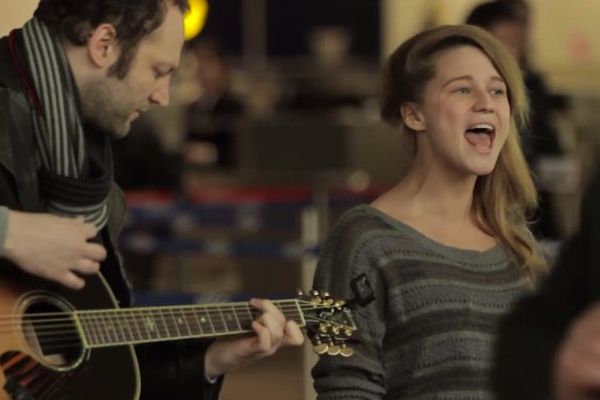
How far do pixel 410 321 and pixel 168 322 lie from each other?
54 cm

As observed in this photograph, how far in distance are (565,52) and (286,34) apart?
16.7 feet

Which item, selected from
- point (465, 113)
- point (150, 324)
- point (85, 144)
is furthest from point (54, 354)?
point (465, 113)

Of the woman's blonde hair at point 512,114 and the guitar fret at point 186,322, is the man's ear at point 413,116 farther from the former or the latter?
the guitar fret at point 186,322

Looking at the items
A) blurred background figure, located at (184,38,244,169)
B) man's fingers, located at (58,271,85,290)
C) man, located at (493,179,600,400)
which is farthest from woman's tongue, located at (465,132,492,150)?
blurred background figure, located at (184,38,244,169)

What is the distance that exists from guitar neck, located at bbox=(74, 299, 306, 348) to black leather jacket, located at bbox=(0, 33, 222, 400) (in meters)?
0.11

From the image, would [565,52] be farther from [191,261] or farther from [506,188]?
[506,188]

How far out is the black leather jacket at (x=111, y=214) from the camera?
3197mm

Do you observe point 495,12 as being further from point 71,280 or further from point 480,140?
point 71,280

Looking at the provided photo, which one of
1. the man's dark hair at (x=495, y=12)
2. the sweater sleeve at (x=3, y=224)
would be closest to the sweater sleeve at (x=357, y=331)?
the sweater sleeve at (x=3, y=224)

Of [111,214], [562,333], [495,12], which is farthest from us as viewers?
[495,12]

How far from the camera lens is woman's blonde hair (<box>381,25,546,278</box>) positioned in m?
3.83

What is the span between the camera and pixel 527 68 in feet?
22.2

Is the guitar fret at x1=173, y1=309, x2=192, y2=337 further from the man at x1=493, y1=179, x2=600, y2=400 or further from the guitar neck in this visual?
the man at x1=493, y1=179, x2=600, y2=400

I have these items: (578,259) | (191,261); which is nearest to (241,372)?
(191,261)
